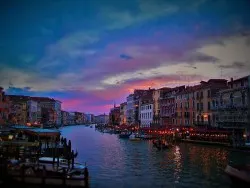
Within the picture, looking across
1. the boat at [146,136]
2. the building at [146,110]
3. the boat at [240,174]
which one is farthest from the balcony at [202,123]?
the boat at [240,174]

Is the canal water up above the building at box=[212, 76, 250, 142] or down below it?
below

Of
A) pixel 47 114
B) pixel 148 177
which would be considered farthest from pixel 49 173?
pixel 47 114

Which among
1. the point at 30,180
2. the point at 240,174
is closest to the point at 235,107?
the point at 240,174

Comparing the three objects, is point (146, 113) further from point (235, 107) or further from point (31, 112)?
point (235, 107)

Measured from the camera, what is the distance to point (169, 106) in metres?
93.2

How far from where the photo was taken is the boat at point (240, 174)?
23.9 m

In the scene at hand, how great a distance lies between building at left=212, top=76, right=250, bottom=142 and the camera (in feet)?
185

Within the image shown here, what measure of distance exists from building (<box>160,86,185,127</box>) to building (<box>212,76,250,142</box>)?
2245cm

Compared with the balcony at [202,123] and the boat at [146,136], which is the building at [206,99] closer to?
the balcony at [202,123]

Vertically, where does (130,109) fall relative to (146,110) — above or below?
above

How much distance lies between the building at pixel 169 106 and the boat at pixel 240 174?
61.6 meters

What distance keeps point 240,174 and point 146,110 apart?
3595 inches

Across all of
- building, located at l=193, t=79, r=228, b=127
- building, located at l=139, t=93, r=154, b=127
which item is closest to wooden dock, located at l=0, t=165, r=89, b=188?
building, located at l=193, t=79, r=228, b=127

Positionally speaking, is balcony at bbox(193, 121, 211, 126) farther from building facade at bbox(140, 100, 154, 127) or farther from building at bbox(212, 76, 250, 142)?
building facade at bbox(140, 100, 154, 127)
